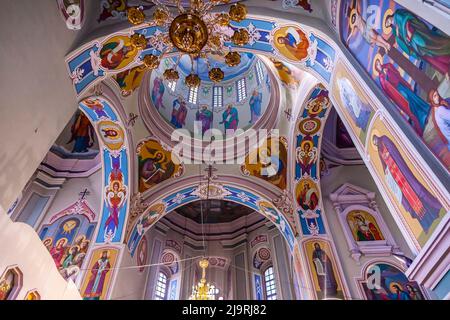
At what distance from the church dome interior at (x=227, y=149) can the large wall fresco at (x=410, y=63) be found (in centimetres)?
Result: 2

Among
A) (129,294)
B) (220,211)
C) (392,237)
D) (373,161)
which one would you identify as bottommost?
(373,161)

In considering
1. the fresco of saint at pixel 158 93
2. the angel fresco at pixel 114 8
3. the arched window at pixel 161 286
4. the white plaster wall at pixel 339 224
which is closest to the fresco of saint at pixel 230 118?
the fresco of saint at pixel 158 93

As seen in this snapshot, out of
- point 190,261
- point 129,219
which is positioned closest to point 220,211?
point 190,261

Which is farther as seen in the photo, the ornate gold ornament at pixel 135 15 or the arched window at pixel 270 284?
the arched window at pixel 270 284

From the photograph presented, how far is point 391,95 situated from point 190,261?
12034 millimetres

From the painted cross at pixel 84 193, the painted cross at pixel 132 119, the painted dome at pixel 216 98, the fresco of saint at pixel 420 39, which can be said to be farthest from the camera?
the painted cross at pixel 84 193

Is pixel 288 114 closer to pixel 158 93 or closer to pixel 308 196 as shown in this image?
pixel 308 196

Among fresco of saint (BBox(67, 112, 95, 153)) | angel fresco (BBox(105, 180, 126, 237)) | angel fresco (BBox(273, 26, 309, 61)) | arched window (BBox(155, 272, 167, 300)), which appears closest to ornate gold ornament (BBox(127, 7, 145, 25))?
angel fresco (BBox(273, 26, 309, 61))

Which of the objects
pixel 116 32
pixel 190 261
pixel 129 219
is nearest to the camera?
pixel 116 32

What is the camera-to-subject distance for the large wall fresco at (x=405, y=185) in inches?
133

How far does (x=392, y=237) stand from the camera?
872 centimetres

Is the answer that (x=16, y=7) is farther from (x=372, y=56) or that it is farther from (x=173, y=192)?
(x=173, y=192)

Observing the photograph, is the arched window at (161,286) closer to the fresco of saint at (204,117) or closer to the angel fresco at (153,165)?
the angel fresco at (153,165)

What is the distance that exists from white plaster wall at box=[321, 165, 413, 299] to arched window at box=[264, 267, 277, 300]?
13.8 feet
